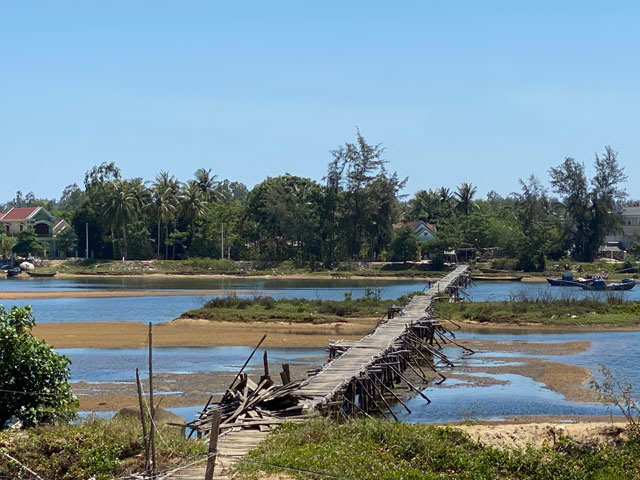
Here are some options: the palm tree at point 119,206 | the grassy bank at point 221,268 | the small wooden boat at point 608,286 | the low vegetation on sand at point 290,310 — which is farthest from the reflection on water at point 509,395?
the palm tree at point 119,206

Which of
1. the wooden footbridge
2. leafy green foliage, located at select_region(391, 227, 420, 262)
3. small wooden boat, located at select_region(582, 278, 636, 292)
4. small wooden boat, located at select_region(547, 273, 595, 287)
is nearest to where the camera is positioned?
the wooden footbridge

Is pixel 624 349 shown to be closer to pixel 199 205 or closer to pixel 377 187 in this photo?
pixel 377 187

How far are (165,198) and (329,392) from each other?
96.7 meters

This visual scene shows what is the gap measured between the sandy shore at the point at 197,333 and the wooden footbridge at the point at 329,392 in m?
7.02

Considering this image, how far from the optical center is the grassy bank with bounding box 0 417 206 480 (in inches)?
597

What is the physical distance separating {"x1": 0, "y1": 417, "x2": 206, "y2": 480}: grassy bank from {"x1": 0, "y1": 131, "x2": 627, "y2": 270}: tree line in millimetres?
93596

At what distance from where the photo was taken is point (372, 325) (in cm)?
4694

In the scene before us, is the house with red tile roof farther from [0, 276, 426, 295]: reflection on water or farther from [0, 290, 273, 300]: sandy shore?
[0, 290, 273, 300]: sandy shore

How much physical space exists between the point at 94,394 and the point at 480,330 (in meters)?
25.1

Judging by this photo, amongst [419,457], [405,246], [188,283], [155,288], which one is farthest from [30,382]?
[405,246]

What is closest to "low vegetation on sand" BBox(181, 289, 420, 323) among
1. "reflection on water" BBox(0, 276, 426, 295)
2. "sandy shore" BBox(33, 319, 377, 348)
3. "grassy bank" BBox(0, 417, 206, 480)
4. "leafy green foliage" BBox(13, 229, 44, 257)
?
"sandy shore" BBox(33, 319, 377, 348)

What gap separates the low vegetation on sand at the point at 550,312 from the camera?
4834cm

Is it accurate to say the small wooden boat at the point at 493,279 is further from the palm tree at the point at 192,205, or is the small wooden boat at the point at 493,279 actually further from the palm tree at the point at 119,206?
the palm tree at the point at 119,206

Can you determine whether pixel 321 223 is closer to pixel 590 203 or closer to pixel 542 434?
pixel 590 203
